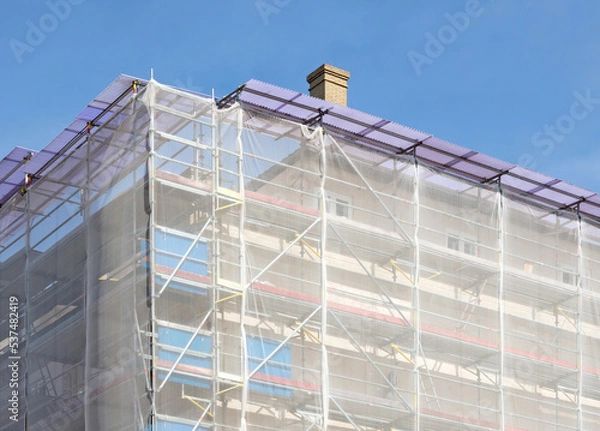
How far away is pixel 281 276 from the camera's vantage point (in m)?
27.0

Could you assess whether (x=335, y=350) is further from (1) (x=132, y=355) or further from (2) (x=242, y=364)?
(1) (x=132, y=355)

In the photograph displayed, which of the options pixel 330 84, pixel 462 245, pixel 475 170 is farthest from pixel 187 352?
pixel 330 84

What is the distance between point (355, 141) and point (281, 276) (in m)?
3.92

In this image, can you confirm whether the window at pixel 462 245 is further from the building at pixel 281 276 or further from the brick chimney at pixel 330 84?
the brick chimney at pixel 330 84

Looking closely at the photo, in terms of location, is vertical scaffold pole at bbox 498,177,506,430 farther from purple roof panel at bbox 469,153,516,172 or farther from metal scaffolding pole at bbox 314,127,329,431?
metal scaffolding pole at bbox 314,127,329,431

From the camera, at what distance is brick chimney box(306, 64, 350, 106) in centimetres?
3203

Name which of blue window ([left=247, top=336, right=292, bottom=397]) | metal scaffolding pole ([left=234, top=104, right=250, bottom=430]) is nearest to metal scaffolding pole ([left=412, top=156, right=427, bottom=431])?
blue window ([left=247, top=336, right=292, bottom=397])

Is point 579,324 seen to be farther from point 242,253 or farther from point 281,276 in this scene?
point 242,253

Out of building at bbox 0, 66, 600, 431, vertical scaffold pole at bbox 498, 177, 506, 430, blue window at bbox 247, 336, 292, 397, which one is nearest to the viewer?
building at bbox 0, 66, 600, 431

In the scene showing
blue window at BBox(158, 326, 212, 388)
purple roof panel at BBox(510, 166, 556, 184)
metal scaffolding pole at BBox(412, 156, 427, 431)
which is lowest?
blue window at BBox(158, 326, 212, 388)

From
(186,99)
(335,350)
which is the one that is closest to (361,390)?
(335,350)

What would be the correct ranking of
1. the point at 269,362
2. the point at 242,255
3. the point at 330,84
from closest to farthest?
the point at 269,362, the point at 242,255, the point at 330,84

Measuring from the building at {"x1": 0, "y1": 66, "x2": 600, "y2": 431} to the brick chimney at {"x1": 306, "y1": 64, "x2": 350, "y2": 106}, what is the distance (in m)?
0.08

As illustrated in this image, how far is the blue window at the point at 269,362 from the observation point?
25.9 m
